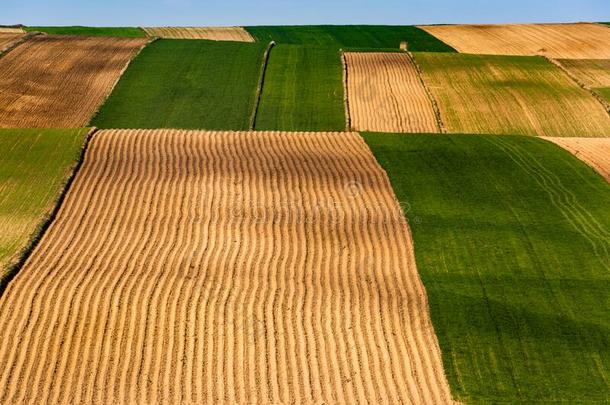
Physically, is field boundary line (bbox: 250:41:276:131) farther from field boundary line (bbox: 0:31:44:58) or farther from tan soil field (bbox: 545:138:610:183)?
field boundary line (bbox: 0:31:44:58)

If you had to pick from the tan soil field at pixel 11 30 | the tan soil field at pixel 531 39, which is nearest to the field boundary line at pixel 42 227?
the tan soil field at pixel 11 30

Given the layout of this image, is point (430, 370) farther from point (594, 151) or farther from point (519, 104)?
point (519, 104)

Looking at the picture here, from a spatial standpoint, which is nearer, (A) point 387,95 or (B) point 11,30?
(A) point 387,95

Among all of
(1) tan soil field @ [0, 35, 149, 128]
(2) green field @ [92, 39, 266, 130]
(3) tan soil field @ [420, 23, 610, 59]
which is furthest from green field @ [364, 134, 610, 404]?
(3) tan soil field @ [420, 23, 610, 59]

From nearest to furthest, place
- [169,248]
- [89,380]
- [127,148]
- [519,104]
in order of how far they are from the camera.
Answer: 1. [89,380]
2. [169,248]
3. [127,148]
4. [519,104]

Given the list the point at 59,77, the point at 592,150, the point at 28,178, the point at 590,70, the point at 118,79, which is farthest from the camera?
the point at 590,70

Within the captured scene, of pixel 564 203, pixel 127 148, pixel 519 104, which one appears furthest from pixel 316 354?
pixel 519 104

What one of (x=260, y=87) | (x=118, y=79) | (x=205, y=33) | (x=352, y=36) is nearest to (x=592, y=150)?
(x=260, y=87)

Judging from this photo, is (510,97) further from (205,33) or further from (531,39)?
(205,33)
